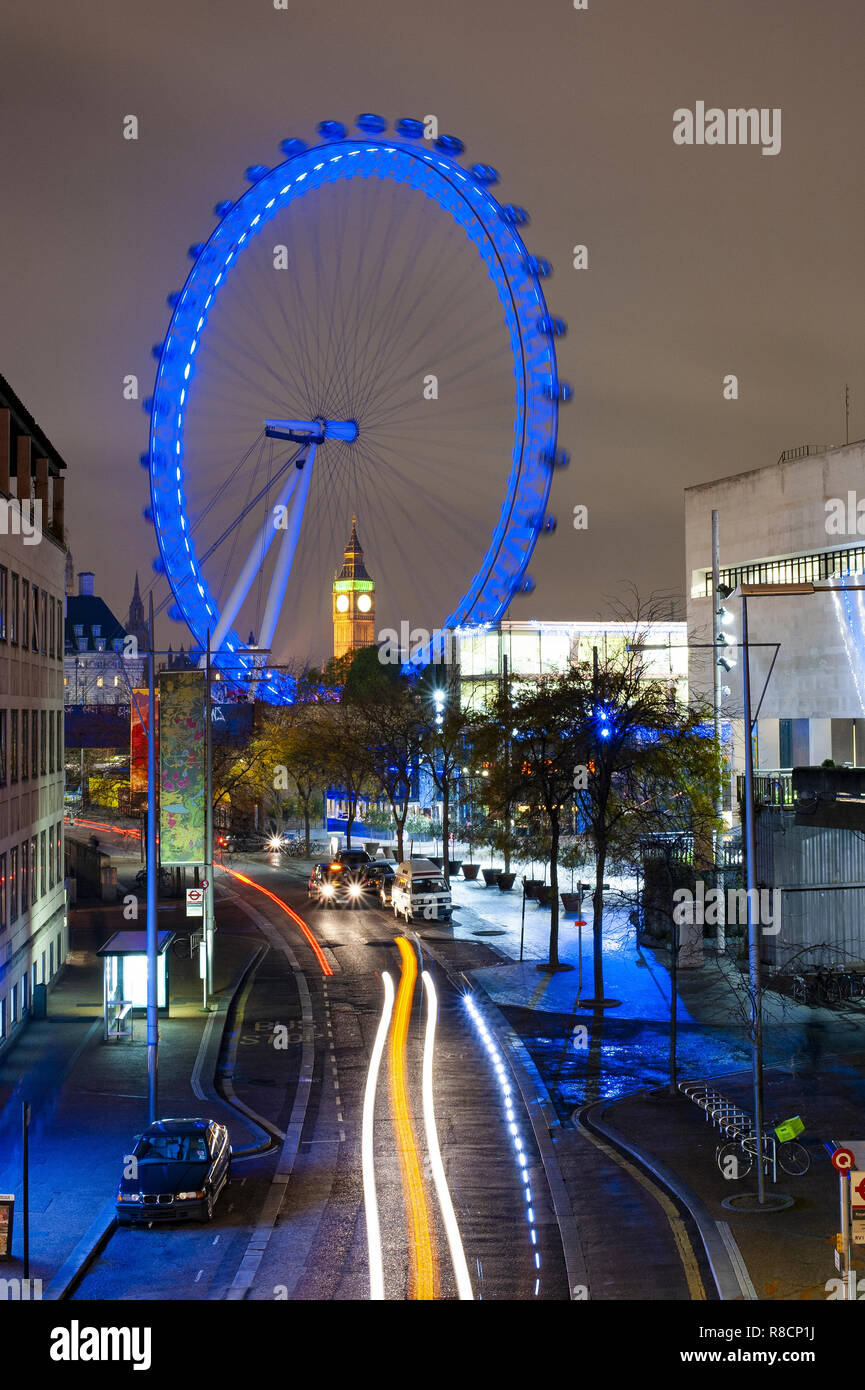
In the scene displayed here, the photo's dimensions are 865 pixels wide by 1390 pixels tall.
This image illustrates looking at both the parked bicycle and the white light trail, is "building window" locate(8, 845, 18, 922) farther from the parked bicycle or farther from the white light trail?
the parked bicycle

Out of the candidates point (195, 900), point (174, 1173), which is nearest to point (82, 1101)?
point (174, 1173)

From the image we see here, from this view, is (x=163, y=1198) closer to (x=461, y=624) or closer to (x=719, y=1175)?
(x=719, y=1175)

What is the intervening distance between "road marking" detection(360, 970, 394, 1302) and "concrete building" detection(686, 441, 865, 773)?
27807mm

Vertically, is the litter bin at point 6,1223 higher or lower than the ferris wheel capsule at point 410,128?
lower

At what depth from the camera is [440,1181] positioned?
66.5 feet

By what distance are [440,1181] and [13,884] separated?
1629cm

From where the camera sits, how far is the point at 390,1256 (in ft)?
55.8

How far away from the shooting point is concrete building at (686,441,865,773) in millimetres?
55938

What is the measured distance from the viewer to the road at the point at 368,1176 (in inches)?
645

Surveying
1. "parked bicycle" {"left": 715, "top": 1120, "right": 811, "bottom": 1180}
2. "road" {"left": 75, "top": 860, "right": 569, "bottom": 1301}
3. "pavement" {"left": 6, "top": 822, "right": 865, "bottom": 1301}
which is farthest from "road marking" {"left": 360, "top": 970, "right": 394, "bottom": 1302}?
"parked bicycle" {"left": 715, "top": 1120, "right": 811, "bottom": 1180}

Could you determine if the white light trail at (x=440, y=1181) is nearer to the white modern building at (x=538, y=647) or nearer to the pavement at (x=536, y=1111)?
the pavement at (x=536, y=1111)

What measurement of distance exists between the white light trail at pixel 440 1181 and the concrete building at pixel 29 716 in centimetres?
879

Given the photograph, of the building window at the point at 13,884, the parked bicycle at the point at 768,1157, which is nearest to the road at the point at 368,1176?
the parked bicycle at the point at 768,1157
